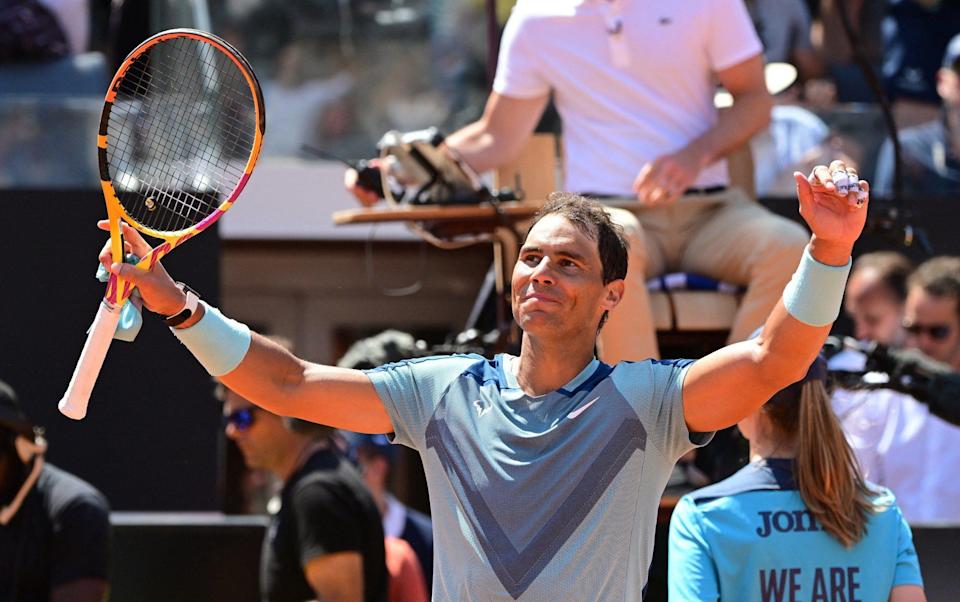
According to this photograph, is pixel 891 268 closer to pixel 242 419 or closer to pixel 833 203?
pixel 242 419

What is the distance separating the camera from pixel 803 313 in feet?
8.89

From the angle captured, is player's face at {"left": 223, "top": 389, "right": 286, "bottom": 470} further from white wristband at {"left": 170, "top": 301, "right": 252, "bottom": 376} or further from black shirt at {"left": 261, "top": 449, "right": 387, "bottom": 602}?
white wristband at {"left": 170, "top": 301, "right": 252, "bottom": 376}

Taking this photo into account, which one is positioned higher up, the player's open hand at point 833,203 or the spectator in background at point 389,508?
the player's open hand at point 833,203

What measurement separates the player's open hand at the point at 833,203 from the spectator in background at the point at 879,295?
3175 mm

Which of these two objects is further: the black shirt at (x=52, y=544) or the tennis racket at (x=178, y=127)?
the tennis racket at (x=178, y=127)

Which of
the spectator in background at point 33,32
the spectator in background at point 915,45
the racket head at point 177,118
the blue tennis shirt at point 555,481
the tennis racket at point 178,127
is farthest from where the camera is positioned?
the spectator in background at point 915,45

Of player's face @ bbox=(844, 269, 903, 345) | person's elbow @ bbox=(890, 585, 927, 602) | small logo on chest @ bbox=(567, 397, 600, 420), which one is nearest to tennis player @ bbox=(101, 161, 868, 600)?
small logo on chest @ bbox=(567, 397, 600, 420)

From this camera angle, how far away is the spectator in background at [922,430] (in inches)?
214

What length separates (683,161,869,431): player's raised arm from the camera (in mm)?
2668

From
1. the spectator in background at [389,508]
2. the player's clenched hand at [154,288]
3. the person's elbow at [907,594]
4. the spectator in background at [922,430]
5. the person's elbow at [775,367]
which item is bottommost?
the spectator in background at [389,508]

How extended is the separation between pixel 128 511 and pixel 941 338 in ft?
9.69

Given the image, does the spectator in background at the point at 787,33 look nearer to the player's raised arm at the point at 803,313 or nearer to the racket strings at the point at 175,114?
the racket strings at the point at 175,114

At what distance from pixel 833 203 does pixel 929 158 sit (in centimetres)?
358

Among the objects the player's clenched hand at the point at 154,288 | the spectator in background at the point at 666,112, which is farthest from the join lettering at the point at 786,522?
the player's clenched hand at the point at 154,288
